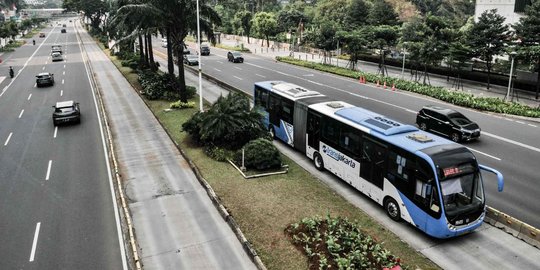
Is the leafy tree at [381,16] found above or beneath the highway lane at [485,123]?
above

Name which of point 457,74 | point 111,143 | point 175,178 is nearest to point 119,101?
point 111,143

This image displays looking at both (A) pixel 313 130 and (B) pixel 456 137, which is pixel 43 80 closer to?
(A) pixel 313 130

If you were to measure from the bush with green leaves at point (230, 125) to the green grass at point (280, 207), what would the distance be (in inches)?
49.8

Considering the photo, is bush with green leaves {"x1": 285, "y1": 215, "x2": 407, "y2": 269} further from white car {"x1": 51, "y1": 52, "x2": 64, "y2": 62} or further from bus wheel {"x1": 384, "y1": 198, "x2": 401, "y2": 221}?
white car {"x1": 51, "y1": 52, "x2": 64, "y2": 62}

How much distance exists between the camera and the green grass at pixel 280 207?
1375 cm

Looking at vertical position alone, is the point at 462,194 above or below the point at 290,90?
below

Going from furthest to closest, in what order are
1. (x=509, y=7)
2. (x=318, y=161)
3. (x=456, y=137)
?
(x=509, y=7) < (x=456, y=137) < (x=318, y=161)

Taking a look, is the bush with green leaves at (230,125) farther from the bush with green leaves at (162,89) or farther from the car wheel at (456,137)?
the bush with green leaves at (162,89)

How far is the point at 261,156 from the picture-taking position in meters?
21.0

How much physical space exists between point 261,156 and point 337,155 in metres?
3.71

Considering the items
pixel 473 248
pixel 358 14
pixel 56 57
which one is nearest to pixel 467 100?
pixel 473 248

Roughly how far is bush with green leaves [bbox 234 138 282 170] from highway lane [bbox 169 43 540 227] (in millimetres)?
9721

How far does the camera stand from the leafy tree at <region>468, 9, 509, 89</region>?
139 ft

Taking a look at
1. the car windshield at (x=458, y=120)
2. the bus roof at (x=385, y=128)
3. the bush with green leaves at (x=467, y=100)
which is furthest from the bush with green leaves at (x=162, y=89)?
the car windshield at (x=458, y=120)
